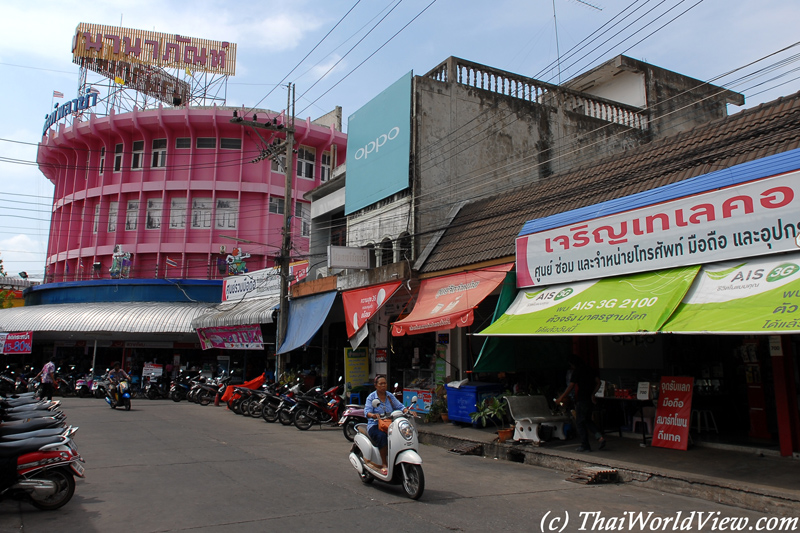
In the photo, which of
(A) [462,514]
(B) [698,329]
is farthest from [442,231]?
(A) [462,514]

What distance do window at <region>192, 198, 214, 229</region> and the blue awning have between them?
1526cm

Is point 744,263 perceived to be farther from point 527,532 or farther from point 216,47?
point 216,47

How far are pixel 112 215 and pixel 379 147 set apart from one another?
23183 mm

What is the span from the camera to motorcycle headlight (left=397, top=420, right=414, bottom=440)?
6.82 meters

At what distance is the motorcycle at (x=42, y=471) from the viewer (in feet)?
19.4

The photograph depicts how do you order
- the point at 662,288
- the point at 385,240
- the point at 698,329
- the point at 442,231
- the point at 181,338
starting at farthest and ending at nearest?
the point at 181,338, the point at 385,240, the point at 442,231, the point at 662,288, the point at 698,329

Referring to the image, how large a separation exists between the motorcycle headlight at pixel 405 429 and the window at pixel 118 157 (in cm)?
3267

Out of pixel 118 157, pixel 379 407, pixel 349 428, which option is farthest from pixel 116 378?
pixel 118 157

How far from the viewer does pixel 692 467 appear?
792cm

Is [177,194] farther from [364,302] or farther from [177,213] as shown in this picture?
[364,302]

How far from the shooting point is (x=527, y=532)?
17.8ft

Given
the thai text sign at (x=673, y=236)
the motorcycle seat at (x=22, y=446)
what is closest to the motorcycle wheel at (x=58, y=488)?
the motorcycle seat at (x=22, y=446)

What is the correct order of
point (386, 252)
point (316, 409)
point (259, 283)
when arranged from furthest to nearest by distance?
1. point (259, 283)
2. point (386, 252)
3. point (316, 409)

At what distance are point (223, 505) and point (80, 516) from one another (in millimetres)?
1395
